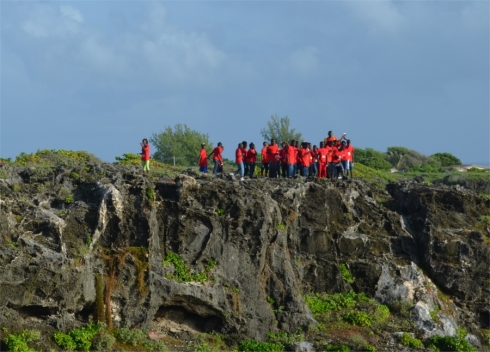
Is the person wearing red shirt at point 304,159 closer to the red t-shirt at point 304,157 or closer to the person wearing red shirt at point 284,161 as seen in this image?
the red t-shirt at point 304,157

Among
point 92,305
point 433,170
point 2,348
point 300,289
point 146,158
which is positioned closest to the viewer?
point 2,348

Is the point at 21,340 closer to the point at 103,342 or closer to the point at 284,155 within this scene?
the point at 103,342

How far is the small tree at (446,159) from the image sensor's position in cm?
7569

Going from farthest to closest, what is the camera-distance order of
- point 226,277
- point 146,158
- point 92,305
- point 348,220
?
point 146,158 → point 348,220 → point 226,277 → point 92,305

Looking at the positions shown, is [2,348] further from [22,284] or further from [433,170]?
[433,170]

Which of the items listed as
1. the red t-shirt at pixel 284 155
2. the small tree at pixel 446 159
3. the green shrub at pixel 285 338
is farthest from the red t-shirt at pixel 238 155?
the small tree at pixel 446 159

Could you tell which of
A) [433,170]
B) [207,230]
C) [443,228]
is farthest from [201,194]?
[433,170]

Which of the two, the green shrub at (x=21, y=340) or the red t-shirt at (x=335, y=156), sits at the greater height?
the red t-shirt at (x=335, y=156)

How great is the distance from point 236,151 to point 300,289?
8.49 metres

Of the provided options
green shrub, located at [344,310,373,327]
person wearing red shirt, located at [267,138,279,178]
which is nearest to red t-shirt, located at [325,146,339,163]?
person wearing red shirt, located at [267,138,279,178]

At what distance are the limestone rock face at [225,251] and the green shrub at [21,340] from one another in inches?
14.8

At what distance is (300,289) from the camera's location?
30484 mm

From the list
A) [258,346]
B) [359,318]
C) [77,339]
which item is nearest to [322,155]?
[359,318]

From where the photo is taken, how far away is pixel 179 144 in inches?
2552
